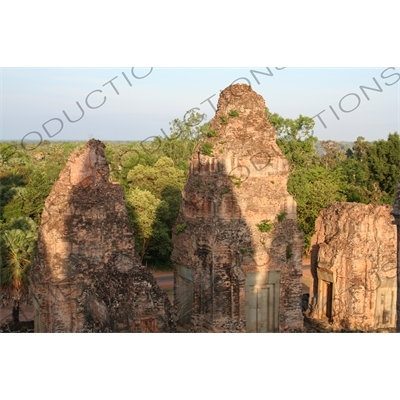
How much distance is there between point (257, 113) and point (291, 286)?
5.01 meters

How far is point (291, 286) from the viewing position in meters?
16.3

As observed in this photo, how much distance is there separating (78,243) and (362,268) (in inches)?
375

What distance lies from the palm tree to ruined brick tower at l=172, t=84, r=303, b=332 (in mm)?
4582

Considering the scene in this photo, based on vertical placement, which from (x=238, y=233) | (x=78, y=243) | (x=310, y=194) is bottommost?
(x=78, y=243)

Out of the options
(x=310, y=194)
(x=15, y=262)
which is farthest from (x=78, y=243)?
(x=310, y=194)

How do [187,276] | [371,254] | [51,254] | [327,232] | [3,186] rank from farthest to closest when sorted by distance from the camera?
[3,186] < [327,232] < [371,254] < [187,276] < [51,254]

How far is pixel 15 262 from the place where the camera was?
676 inches

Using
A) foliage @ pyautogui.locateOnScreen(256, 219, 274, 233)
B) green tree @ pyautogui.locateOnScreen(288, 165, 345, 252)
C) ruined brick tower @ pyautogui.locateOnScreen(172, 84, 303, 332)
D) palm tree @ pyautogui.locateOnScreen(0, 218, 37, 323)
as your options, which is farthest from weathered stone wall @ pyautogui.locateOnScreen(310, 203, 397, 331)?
green tree @ pyautogui.locateOnScreen(288, 165, 345, 252)

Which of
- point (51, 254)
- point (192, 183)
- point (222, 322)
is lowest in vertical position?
point (222, 322)

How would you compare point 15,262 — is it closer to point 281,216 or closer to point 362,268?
point 281,216

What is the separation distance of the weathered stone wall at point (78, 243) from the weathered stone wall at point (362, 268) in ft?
26.5

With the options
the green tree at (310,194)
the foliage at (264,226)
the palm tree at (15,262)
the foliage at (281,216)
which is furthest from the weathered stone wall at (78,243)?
the green tree at (310,194)

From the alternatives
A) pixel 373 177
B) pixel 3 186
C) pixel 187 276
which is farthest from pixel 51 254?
Result: pixel 373 177

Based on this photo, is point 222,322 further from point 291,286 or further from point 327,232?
point 327,232
